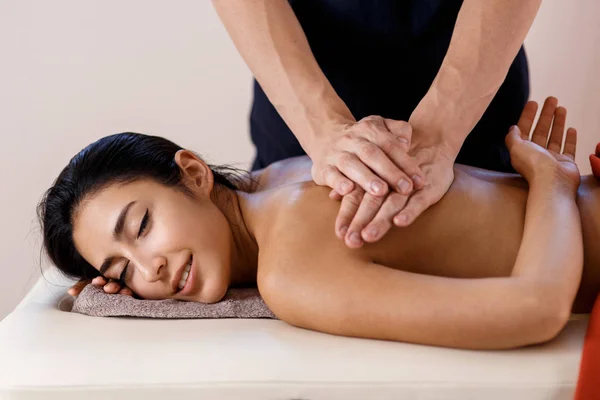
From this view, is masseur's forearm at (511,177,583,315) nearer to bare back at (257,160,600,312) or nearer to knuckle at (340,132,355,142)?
bare back at (257,160,600,312)

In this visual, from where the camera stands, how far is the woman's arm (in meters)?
1.18

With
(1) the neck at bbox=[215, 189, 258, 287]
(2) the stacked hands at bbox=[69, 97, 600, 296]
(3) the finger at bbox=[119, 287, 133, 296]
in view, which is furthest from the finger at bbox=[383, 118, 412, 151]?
(3) the finger at bbox=[119, 287, 133, 296]

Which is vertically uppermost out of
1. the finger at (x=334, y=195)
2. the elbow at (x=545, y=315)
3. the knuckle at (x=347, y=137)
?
the knuckle at (x=347, y=137)

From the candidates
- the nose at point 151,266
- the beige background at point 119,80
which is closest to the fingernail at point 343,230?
the nose at point 151,266

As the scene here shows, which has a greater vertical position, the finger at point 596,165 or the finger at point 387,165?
the finger at point 387,165

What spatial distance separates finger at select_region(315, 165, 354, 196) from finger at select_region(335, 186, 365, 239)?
1 cm

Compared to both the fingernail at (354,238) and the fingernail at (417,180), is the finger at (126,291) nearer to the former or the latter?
the fingernail at (354,238)

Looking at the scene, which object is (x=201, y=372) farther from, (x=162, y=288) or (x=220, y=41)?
(x=220, y=41)

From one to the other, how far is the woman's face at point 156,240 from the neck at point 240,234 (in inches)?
2.2

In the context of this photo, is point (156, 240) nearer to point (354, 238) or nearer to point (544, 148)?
point (354, 238)

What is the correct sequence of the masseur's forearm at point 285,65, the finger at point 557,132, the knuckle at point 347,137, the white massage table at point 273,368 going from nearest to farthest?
the white massage table at point 273,368
the knuckle at point 347,137
the masseur's forearm at point 285,65
the finger at point 557,132

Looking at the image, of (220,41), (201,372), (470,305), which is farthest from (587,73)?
(201,372)

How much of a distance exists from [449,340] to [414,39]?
793mm

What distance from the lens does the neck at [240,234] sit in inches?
62.1
